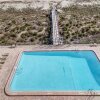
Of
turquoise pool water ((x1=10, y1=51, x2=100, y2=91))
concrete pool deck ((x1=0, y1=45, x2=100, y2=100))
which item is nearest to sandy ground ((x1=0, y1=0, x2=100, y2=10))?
concrete pool deck ((x1=0, y1=45, x2=100, y2=100))

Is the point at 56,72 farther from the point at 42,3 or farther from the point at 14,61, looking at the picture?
the point at 42,3

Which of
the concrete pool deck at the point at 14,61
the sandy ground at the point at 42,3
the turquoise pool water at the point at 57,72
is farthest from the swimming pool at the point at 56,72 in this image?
the sandy ground at the point at 42,3

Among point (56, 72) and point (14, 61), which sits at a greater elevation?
point (14, 61)

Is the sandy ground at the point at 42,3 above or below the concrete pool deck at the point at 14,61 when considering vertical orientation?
above

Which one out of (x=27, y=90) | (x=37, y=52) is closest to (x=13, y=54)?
(x=37, y=52)

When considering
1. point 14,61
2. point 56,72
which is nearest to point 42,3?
point 14,61

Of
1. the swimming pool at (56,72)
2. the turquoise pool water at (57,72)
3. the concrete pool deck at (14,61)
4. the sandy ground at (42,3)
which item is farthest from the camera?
the sandy ground at (42,3)

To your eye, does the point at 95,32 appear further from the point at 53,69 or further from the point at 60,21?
the point at 53,69

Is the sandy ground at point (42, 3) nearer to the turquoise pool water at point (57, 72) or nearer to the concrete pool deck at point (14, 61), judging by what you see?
the concrete pool deck at point (14, 61)

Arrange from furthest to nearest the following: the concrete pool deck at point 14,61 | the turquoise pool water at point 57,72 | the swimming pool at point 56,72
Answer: the turquoise pool water at point 57,72, the swimming pool at point 56,72, the concrete pool deck at point 14,61

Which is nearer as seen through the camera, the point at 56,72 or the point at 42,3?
the point at 56,72
